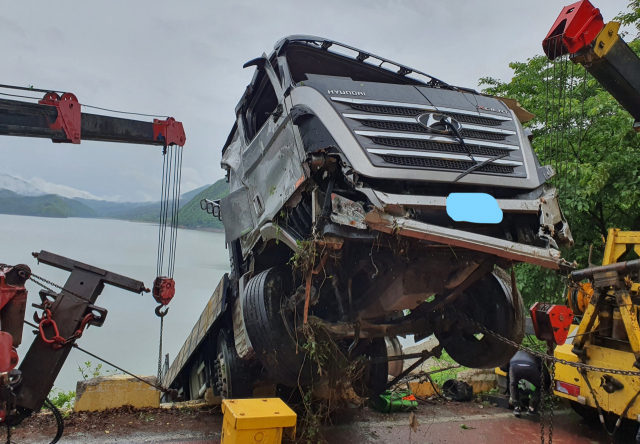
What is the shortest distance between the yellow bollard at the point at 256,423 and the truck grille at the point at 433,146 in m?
2.27

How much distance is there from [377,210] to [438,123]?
105cm

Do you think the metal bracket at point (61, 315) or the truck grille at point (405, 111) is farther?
the metal bracket at point (61, 315)

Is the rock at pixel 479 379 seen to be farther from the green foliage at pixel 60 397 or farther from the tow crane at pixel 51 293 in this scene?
the green foliage at pixel 60 397

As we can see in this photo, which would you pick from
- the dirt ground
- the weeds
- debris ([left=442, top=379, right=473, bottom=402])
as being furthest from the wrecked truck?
debris ([left=442, top=379, right=473, bottom=402])

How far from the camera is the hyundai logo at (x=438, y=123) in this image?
12.9ft

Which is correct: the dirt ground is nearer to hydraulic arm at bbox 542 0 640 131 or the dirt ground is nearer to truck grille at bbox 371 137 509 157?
truck grille at bbox 371 137 509 157

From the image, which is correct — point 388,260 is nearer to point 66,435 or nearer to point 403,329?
point 403,329

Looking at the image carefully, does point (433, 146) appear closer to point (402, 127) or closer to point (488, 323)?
point (402, 127)

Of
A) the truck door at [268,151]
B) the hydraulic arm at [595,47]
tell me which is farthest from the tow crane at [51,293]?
the hydraulic arm at [595,47]

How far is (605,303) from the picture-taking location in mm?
6004

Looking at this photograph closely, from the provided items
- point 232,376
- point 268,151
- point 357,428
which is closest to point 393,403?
point 357,428

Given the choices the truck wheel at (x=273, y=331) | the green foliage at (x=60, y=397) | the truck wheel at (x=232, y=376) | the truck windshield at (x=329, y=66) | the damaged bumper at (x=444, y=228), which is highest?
the truck windshield at (x=329, y=66)

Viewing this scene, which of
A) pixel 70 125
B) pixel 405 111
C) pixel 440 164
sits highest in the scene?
pixel 70 125

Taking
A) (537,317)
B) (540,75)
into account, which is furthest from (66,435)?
(540,75)
